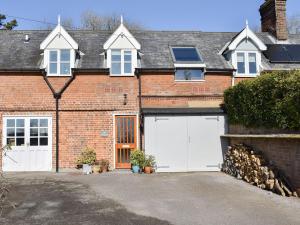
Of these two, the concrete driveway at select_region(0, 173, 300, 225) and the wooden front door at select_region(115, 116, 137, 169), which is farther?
the wooden front door at select_region(115, 116, 137, 169)

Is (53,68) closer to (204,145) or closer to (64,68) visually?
(64,68)

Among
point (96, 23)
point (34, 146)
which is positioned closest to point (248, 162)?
point (34, 146)

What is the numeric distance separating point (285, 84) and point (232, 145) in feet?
16.3

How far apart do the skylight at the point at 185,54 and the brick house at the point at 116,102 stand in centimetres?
10

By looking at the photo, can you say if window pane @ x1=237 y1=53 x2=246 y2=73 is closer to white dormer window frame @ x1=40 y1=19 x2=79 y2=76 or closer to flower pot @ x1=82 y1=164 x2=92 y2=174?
white dormer window frame @ x1=40 y1=19 x2=79 y2=76

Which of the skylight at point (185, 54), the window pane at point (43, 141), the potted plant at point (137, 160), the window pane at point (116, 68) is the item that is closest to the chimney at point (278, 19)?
the skylight at point (185, 54)

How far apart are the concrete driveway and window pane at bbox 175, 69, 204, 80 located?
530cm

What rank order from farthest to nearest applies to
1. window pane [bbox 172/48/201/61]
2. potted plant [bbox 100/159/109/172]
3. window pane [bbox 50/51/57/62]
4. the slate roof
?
window pane [bbox 172/48/201/61] → the slate roof → window pane [bbox 50/51/57/62] → potted plant [bbox 100/159/109/172]

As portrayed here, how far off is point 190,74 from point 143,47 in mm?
3325

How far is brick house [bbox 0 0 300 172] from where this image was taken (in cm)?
1622

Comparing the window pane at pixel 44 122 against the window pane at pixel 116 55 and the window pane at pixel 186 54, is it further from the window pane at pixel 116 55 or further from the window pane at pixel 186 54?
the window pane at pixel 186 54

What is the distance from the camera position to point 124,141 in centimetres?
1706

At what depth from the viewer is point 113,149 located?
1694cm

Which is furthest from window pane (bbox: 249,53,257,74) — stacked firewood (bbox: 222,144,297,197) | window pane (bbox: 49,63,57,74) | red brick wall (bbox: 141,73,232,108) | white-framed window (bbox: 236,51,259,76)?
window pane (bbox: 49,63,57,74)
